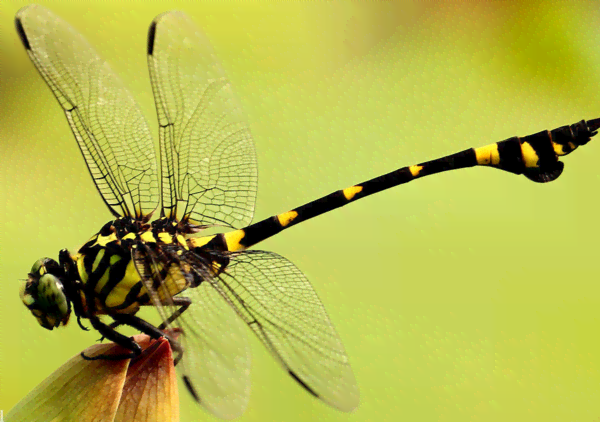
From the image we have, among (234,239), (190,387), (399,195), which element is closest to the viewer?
(190,387)

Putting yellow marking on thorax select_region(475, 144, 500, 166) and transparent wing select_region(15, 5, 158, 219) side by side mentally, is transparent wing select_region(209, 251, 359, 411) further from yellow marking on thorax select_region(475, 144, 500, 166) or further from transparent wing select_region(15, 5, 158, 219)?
yellow marking on thorax select_region(475, 144, 500, 166)

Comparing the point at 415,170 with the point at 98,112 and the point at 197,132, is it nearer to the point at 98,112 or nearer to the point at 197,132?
the point at 197,132

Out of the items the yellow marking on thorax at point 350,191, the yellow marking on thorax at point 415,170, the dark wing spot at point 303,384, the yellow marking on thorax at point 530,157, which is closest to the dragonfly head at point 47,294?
the dark wing spot at point 303,384

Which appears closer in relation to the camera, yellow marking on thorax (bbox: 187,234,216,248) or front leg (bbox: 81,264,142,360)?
front leg (bbox: 81,264,142,360)

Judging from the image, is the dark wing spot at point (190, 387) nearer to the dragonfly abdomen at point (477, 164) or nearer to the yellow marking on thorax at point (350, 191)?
the dragonfly abdomen at point (477, 164)

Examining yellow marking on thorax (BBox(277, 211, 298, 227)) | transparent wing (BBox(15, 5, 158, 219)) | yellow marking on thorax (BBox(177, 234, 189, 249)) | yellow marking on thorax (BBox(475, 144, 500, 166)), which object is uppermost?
transparent wing (BBox(15, 5, 158, 219))

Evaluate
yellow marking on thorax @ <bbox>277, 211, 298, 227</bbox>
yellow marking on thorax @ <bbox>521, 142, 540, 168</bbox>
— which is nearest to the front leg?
yellow marking on thorax @ <bbox>277, 211, 298, 227</bbox>

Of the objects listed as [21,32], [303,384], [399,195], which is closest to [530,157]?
[399,195]
